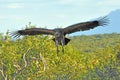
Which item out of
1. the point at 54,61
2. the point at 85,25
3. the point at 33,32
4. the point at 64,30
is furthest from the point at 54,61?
the point at 64,30

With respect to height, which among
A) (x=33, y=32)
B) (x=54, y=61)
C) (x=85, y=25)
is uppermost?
(x=85, y=25)

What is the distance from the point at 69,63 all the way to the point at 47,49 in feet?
17.6

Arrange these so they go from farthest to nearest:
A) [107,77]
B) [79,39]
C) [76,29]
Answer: [79,39] → [107,77] → [76,29]

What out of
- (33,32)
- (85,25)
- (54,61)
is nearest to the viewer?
(85,25)

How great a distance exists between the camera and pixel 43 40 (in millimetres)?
97688

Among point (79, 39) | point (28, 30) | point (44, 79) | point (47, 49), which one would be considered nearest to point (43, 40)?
point (47, 49)

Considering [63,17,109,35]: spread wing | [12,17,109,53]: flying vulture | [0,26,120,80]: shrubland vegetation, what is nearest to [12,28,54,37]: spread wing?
[12,17,109,53]: flying vulture

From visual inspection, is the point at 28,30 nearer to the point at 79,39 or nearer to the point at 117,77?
the point at 117,77

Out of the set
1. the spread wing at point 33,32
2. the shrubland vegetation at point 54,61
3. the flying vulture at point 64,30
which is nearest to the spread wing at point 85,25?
the flying vulture at point 64,30

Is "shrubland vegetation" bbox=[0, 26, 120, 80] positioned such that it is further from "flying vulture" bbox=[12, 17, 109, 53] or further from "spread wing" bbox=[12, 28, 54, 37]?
"flying vulture" bbox=[12, 17, 109, 53]

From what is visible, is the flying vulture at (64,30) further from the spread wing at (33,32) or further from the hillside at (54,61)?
the hillside at (54,61)

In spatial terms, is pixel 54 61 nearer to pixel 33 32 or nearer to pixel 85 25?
pixel 33 32

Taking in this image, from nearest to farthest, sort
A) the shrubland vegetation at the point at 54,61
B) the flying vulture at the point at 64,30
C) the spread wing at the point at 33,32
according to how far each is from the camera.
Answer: the flying vulture at the point at 64,30 → the spread wing at the point at 33,32 → the shrubland vegetation at the point at 54,61

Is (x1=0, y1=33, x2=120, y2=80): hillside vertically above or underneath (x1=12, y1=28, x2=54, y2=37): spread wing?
underneath
